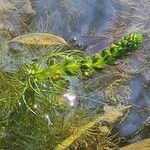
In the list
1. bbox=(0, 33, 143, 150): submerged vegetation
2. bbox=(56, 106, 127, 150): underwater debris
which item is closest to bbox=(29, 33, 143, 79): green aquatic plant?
bbox=(0, 33, 143, 150): submerged vegetation

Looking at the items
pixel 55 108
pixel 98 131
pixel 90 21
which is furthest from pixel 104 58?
pixel 90 21

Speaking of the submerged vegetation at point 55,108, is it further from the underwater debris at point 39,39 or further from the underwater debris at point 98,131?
the underwater debris at point 39,39

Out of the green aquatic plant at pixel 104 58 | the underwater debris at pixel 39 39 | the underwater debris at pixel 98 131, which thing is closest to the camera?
the green aquatic plant at pixel 104 58

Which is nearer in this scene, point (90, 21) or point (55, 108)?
point (55, 108)

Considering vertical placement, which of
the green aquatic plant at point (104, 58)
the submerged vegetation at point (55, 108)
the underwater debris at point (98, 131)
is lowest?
the underwater debris at point (98, 131)

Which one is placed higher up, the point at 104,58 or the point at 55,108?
the point at 104,58

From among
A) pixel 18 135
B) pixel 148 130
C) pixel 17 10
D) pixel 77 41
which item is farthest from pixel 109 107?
pixel 17 10

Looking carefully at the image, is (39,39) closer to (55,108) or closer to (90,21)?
A: (90,21)

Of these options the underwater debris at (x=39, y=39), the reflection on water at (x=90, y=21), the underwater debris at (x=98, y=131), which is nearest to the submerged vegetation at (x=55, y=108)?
the underwater debris at (x=98, y=131)

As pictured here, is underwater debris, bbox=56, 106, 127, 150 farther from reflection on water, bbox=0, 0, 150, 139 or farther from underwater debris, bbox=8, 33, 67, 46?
underwater debris, bbox=8, 33, 67, 46
